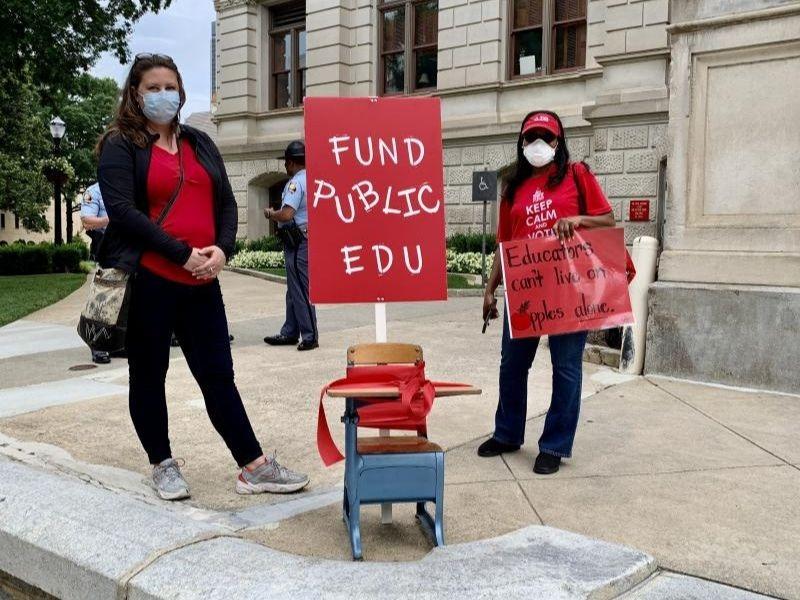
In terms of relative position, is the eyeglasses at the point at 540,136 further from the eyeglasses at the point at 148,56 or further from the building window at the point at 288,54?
the building window at the point at 288,54

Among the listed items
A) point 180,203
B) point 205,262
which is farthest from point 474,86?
point 205,262

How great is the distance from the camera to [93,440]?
487cm

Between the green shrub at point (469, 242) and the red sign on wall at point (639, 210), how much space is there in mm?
3367

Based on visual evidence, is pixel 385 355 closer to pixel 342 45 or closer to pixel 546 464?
pixel 546 464

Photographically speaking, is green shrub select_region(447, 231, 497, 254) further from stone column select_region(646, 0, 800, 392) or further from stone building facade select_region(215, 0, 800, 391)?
stone column select_region(646, 0, 800, 392)

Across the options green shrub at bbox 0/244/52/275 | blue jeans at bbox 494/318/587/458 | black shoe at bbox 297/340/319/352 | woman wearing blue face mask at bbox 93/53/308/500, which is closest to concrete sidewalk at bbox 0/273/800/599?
blue jeans at bbox 494/318/587/458

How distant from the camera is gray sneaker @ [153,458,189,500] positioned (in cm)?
385

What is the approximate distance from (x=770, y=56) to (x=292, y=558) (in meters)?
5.37

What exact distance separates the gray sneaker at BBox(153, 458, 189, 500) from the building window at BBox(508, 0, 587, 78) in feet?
56.2

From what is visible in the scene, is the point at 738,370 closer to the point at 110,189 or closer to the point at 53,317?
the point at 110,189

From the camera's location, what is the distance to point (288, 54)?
2498 centimetres

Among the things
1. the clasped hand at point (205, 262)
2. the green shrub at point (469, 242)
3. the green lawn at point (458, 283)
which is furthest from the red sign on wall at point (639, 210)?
the clasped hand at point (205, 262)

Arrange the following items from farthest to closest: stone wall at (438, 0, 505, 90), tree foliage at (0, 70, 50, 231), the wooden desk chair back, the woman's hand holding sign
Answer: tree foliage at (0, 70, 50, 231) < stone wall at (438, 0, 505, 90) < the woman's hand holding sign < the wooden desk chair back

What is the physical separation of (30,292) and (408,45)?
1211cm
